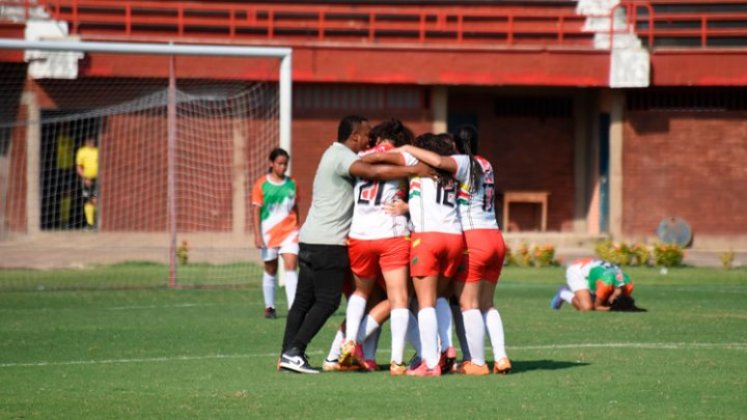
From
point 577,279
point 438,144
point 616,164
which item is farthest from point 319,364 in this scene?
point 616,164

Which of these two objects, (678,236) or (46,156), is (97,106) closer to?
(46,156)

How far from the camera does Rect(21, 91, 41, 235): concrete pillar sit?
26328mm

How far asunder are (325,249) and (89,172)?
17.8 meters

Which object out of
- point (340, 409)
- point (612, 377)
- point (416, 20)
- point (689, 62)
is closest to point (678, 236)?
point (689, 62)

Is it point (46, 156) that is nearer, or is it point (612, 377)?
point (612, 377)

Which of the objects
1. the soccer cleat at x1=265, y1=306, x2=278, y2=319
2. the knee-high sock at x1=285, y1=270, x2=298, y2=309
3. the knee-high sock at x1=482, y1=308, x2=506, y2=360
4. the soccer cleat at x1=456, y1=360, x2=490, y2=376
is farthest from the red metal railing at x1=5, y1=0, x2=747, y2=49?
the soccer cleat at x1=456, y1=360, x2=490, y2=376

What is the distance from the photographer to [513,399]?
9.94 metres

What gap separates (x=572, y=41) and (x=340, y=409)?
24714 millimetres

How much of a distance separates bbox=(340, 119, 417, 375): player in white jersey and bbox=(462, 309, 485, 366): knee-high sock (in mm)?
461

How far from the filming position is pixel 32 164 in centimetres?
2855

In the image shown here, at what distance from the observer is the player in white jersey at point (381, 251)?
37.4 feet

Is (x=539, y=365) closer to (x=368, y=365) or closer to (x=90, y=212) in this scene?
(x=368, y=365)

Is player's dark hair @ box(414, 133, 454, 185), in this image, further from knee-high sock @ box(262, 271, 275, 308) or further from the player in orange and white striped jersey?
knee-high sock @ box(262, 271, 275, 308)

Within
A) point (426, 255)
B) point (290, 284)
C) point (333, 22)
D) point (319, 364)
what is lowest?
point (319, 364)
